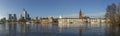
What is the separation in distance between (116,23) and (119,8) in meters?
4.90

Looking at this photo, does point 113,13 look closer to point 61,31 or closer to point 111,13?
point 111,13

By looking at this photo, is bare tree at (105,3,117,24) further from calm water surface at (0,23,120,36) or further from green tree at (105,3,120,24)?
calm water surface at (0,23,120,36)

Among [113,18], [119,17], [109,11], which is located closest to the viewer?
[119,17]

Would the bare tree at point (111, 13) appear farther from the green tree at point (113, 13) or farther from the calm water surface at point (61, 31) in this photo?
the calm water surface at point (61, 31)

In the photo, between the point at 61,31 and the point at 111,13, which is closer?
the point at 61,31

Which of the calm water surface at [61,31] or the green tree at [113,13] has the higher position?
the green tree at [113,13]

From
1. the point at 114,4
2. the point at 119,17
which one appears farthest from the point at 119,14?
the point at 114,4

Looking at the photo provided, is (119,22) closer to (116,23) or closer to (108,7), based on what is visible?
(116,23)

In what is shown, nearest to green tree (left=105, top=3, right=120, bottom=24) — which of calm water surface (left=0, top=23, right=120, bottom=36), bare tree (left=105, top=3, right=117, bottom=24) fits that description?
bare tree (left=105, top=3, right=117, bottom=24)

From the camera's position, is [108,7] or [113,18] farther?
[108,7]

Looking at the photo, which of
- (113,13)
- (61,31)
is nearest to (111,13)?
(113,13)

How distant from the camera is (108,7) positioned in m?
93.2

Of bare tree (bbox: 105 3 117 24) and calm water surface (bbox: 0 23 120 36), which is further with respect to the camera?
bare tree (bbox: 105 3 117 24)

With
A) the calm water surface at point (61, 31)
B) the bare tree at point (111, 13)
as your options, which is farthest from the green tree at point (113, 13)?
the calm water surface at point (61, 31)
